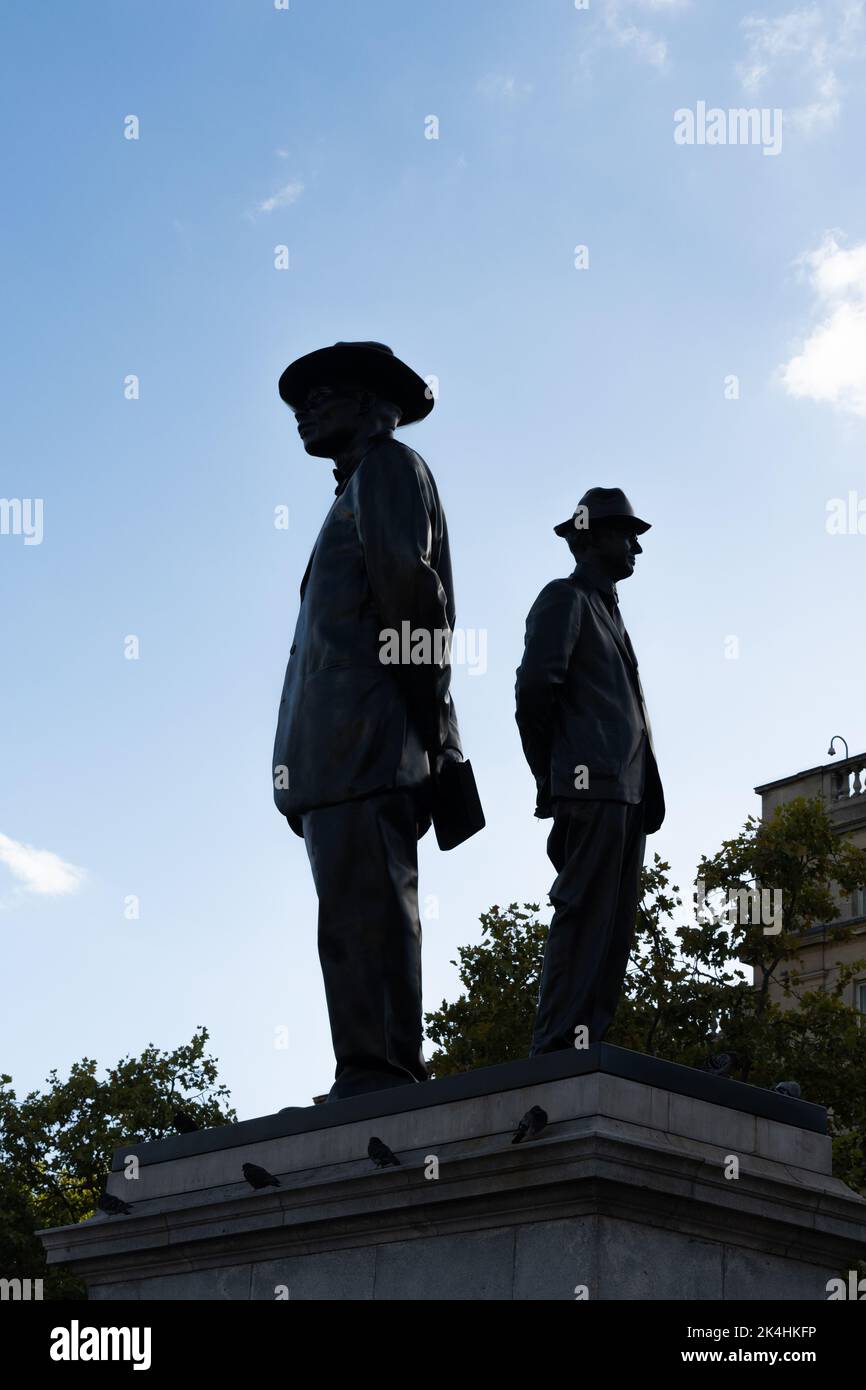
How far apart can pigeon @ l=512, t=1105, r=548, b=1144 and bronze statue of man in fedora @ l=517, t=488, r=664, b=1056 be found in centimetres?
113

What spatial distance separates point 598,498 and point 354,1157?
365 centimetres

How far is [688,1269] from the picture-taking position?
7.14 m

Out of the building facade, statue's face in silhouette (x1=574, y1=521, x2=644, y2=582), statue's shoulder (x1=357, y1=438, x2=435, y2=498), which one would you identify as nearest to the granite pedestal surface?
statue's face in silhouette (x1=574, y1=521, x2=644, y2=582)

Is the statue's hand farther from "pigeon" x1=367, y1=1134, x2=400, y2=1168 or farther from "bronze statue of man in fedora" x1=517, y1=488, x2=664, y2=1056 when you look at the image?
"pigeon" x1=367, y1=1134, x2=400, y2=1168

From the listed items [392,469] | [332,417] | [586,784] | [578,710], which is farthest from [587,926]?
[332,417]

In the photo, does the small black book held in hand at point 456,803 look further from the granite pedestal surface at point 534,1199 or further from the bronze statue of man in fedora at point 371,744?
the granite pedestal surface at point 534,1199

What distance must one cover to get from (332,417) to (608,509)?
185 centimetres

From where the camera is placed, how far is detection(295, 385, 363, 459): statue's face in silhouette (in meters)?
10.1

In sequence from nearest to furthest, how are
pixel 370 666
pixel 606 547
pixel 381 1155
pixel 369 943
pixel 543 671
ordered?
pixel 381 1155
pixel 543 671
pixel 369 943
pixel 370 666
pixel 606 547

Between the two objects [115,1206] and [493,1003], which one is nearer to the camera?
[115,1206]

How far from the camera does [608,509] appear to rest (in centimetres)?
929

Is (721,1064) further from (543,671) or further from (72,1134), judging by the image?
(72,1134)
